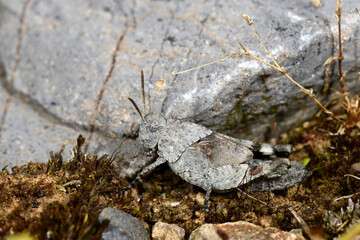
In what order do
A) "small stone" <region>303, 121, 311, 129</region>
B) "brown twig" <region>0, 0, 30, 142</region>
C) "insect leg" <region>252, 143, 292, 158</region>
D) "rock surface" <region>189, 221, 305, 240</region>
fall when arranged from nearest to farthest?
"rock surface" <region>189, 221, 305, 240</region> < "insect leg" <region>252, 143, 292, 158</region> < "small stone" <region>303, 121, 311, 129</region> < "brown twig" <region>0, 0, 30, 142</region>

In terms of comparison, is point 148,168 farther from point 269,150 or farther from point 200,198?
point 269,150

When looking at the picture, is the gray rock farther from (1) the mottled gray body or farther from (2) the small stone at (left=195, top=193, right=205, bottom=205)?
(2) the small stone at (left=195, top=193, right=205, bottom=205)

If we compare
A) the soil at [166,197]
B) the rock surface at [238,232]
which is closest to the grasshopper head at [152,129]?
the soil at [166,197]

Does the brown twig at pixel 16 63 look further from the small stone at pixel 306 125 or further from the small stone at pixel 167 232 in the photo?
the small stone at pixel 306 125

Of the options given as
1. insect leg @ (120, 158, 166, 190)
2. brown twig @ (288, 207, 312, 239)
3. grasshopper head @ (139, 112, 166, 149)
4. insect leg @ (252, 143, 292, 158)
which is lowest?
brown twig @ (288, 207, 312, 239)

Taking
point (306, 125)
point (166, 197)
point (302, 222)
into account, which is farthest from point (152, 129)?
point (306, 125)

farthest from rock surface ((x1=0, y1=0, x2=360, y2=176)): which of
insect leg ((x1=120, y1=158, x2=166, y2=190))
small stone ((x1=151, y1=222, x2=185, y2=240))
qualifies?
small stone ((x1=151, y1=222, x2=185, y2=240))
